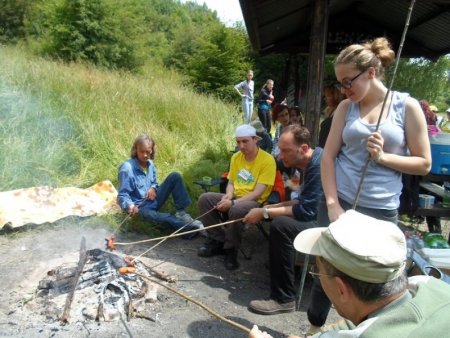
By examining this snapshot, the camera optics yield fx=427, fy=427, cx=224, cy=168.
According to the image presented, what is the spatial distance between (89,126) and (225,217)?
380 cm

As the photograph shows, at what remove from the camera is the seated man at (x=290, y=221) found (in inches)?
130

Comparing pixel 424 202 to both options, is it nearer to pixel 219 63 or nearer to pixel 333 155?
pixel 333 155

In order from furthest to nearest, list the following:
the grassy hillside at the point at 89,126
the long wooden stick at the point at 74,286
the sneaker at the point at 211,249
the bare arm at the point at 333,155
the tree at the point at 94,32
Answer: the tree at the point at 94,32
the grassy hillside at the point at 89,126
the sneaker at the point at 211,249
the long wooden stick at the point at 74,286
the bare arm at the point at 333,155

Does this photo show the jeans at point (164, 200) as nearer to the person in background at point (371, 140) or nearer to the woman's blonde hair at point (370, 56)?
the person in background at point (371, 140)

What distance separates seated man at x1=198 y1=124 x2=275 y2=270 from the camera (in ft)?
13.5

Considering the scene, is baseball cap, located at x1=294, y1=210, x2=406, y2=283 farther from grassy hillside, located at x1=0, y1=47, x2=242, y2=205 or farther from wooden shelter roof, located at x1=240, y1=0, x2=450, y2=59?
grassy hillside, located at x1=0, y1=47, x2=242, y2=205

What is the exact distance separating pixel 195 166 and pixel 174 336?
465cm

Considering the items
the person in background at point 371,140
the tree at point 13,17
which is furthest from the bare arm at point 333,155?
the tree at point 13,17

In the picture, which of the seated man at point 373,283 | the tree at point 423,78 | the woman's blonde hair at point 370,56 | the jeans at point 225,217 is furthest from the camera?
the tree at point 423,78

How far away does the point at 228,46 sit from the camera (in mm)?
22391

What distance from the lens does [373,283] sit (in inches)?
49.5

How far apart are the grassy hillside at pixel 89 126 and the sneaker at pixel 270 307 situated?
339cm

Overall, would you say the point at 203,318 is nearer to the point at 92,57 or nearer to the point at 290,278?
the point at 290,278

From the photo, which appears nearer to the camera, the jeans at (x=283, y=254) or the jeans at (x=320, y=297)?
the jeans at (x=320, y=297)
